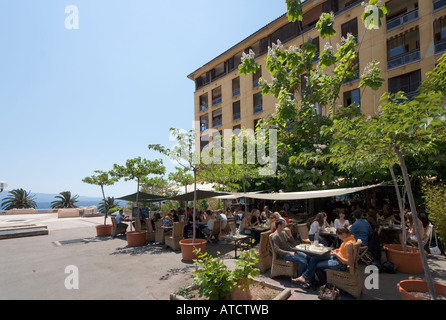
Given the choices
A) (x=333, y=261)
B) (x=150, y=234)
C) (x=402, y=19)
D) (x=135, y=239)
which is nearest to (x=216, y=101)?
(x=402, y=19)

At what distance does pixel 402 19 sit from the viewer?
53.5 feet

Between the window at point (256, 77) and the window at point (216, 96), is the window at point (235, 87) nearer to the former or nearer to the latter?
the window at point (256, 77)

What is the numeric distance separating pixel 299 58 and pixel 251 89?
15422mm

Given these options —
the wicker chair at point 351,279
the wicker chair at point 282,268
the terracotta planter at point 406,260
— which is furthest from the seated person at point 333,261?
the terracotta planter at point 406,260

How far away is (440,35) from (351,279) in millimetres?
18651

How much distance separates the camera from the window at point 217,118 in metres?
30.8

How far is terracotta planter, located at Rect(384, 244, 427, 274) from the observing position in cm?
572

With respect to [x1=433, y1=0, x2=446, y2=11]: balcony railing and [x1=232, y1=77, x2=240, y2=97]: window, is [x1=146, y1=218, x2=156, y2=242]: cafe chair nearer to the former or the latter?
[x1=232, y1=77, x2=240, y2=97]: window

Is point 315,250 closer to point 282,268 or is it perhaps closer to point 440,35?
point 282,268

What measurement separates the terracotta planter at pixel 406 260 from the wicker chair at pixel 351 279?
6.97 feet

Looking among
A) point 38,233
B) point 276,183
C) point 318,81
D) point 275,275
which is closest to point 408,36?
point 318,81

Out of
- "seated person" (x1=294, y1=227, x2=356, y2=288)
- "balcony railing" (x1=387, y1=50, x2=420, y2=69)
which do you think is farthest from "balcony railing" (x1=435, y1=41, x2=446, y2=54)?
"seated person" (x1=294, y1=227, x2=356, y2=288)

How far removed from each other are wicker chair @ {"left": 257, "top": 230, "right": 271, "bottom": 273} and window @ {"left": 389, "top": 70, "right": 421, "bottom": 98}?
1620 centimetres
